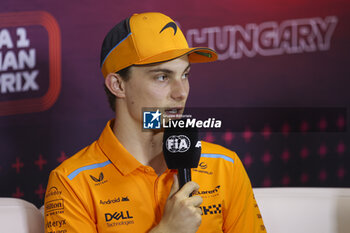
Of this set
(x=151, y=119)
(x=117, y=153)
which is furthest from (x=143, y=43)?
(x=117, y=153)

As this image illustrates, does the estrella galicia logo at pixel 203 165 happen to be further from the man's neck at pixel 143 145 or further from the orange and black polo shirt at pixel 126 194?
the man's neck at pixel 143 145

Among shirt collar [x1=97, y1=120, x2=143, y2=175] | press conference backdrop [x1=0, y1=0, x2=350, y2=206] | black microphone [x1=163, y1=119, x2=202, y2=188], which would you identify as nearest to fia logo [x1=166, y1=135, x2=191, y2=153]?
black microphone [x1=163, y1=119, x2=202, y2=188]

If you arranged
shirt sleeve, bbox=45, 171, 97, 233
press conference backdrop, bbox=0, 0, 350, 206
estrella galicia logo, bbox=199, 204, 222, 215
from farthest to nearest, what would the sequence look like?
1. press conference backdrop, bbox=0, 0, 350, 206
2. estrella galicia logo, bbox=199, 204, 222, 215
3. shirt sleeve, bbox=45, 171, 97, 233

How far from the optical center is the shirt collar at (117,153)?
146cm

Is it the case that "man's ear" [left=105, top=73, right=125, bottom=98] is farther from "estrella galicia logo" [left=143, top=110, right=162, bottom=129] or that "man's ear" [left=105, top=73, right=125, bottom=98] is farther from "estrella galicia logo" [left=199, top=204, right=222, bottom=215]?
"estrella galicia logo" [left=199, top=204, right=222, bottom=215]

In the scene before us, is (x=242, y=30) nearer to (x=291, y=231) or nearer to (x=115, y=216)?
(x=291, y=231)

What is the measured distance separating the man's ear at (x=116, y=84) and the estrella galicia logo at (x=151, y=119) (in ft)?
0.40

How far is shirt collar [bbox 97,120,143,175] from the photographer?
1.46m

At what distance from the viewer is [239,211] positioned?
154 centimetres

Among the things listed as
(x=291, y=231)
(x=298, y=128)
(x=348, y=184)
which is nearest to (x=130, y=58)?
(x=291, y=231)

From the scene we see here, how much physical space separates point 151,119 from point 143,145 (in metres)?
0.12

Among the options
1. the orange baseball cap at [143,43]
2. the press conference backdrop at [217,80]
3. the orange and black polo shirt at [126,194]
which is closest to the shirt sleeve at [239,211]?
the orange and black polo shirt at [126,194]

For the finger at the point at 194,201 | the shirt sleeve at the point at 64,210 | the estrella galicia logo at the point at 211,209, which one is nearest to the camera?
the finger at the point at 194,201

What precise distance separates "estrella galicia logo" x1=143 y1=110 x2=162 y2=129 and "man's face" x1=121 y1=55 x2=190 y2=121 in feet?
0.08
